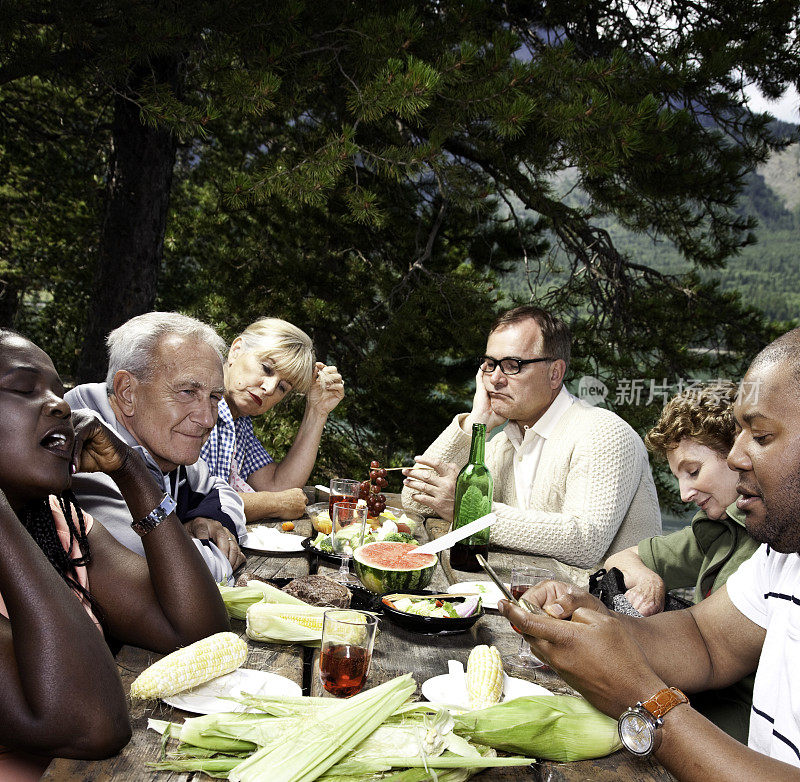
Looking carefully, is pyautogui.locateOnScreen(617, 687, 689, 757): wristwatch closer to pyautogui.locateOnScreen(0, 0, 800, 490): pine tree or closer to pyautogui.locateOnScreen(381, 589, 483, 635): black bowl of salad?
pyautogui.locateOnScreen(381, 589, 483, 635): black bowl of salad

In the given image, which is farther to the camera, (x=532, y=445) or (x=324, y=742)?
(x=532, y=445)

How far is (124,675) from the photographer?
63.4 inches

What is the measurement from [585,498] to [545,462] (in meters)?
0.35

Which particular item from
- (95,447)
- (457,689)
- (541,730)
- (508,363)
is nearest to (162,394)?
(95,447)

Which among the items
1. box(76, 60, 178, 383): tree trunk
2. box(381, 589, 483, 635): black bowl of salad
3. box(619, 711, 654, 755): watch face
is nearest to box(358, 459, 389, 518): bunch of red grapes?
box(381, 589, 483, 635): black bowl of salad

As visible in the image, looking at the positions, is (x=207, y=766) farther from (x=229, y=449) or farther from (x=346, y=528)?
(x=229, y=449)

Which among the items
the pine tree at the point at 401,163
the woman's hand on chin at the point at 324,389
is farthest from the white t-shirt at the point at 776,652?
the pine tree at the point at 401,163

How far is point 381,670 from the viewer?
5.53 ft

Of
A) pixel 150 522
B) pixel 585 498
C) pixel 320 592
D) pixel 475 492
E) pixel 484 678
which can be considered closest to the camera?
pixel 484 678

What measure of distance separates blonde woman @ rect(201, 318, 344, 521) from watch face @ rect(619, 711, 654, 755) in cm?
214

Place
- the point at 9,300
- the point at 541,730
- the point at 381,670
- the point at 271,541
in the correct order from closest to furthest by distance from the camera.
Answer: the point at 541,730 → the point at 381,670 → the point at 271,541 → the point at 9,300

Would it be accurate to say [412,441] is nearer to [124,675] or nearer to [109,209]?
[109,209]

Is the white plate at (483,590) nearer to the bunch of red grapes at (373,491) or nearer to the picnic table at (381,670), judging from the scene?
the picnic table at (381,670)

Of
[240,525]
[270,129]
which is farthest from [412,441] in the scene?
[240,525]
